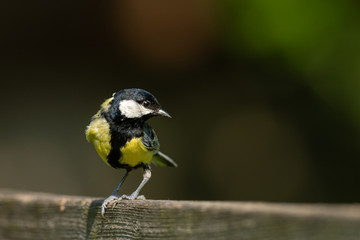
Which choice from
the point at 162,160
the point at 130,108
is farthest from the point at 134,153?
the point at 162,160

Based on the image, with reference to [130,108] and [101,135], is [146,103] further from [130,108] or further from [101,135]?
[101,135]

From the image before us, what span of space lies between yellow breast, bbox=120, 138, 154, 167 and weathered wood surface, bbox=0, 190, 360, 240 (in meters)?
0.50

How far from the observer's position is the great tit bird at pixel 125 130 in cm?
330

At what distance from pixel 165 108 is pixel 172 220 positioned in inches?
203

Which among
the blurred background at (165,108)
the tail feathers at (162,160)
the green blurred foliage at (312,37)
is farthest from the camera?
the blurred background at (165,108)

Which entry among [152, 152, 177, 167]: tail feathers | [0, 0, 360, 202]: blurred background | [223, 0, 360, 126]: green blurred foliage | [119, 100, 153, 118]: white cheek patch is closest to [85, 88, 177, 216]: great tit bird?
[119, 100, 153, 118]: white cheek patch

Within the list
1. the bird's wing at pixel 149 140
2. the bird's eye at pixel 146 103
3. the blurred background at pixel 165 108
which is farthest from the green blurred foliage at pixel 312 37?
the bird's eye at pixel 146 103

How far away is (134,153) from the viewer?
3.34 meters

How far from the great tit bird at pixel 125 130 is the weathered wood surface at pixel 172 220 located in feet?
1.41

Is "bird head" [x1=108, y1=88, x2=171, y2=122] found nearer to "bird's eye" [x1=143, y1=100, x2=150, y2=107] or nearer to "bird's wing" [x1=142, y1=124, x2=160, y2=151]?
"bird's eye" [x1=143, y1=100, x2=150, y2=107]

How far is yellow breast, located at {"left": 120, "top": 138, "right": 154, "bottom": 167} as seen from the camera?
3308 millimetres

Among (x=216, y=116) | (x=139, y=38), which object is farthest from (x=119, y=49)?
(x=216, y=116)

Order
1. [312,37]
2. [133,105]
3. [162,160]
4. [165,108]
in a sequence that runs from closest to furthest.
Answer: [133,105] < [162,160] < [312,37] < [165,108]

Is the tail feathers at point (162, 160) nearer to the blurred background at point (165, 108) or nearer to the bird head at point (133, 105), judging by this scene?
the bird head at point (133, 105)
